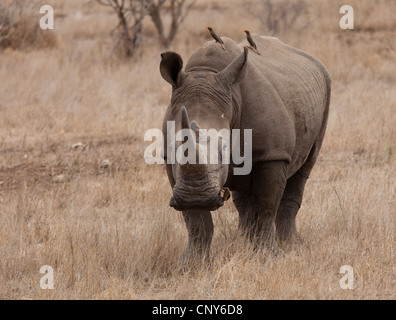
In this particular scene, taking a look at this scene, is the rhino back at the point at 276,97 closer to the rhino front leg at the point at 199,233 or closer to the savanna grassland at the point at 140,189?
the rhino front leg at the point at 199,233

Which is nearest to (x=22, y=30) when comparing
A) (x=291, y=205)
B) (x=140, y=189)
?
(x=140, y=189)

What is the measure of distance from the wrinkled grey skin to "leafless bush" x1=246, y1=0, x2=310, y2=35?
9.34 meters

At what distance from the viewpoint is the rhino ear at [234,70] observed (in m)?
4.59

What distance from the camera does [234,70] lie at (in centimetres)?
461

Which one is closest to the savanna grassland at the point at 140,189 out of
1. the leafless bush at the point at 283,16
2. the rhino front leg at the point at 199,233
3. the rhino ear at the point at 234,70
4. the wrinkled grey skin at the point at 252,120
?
the rhino front leg at the point at 199,233

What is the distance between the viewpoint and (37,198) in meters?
6.68

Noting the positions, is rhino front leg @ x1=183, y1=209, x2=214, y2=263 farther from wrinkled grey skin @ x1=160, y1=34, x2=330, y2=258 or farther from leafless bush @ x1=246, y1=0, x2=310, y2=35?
leafless bush @ x1=246, y1=0, x2=310, y2=35

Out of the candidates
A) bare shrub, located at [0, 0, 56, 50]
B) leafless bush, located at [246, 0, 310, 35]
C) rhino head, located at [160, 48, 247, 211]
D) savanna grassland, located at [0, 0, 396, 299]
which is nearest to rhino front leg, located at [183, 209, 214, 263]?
savanna grassland, located at [0, 0, 396, 299]

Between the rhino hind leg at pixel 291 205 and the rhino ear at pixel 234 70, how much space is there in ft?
5.34

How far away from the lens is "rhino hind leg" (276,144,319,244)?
5828 millimetres

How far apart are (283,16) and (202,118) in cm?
1140

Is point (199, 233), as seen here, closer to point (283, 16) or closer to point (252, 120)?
point (252, 120)
